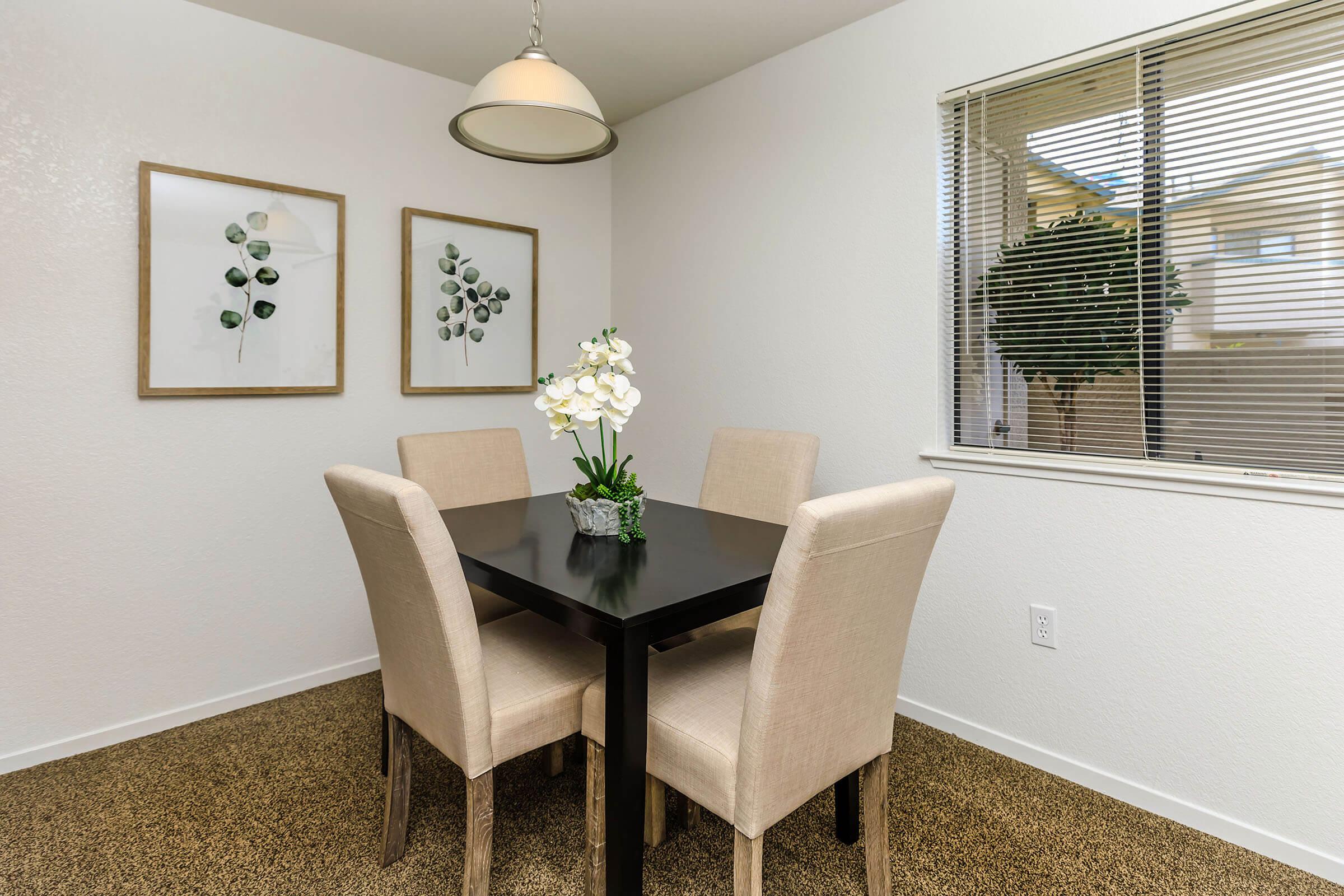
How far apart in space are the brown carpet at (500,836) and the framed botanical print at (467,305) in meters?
1.54

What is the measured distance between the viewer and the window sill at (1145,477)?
1765 mm

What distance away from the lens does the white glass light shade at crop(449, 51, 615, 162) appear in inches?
65.5

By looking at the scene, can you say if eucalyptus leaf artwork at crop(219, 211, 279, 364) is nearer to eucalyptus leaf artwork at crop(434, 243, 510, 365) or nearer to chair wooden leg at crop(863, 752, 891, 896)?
eucalyptus leaf artwork at crop(434, 243, 510, 365)

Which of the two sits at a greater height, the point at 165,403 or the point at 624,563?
the point at 165,403

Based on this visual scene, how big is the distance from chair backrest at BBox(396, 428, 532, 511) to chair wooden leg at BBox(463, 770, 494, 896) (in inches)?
42.5

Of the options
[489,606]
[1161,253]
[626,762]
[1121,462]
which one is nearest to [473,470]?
[489,606]

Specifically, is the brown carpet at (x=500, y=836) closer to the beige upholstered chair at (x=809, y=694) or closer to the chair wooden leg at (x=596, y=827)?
the chair wooden leg at (x=596, y=827)

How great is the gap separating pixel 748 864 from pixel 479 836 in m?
0.58

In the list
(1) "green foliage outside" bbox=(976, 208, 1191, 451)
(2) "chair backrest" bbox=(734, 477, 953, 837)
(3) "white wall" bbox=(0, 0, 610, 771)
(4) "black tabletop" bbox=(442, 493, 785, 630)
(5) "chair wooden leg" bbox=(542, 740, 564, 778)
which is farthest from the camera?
(3) "white wall" bbox=(0, 0, 610, 771)

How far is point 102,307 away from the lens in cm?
235

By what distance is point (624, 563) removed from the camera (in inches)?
67.3

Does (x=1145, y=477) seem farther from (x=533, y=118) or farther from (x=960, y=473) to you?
(x=533, y=118)

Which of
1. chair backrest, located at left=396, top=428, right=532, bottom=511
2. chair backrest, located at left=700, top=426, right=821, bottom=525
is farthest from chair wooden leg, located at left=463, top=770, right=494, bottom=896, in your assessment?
chair backrest, located at left=700, top=426, right=821, bottom=525

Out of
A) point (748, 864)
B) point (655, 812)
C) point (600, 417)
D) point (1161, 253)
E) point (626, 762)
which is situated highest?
point (1161, 253)
